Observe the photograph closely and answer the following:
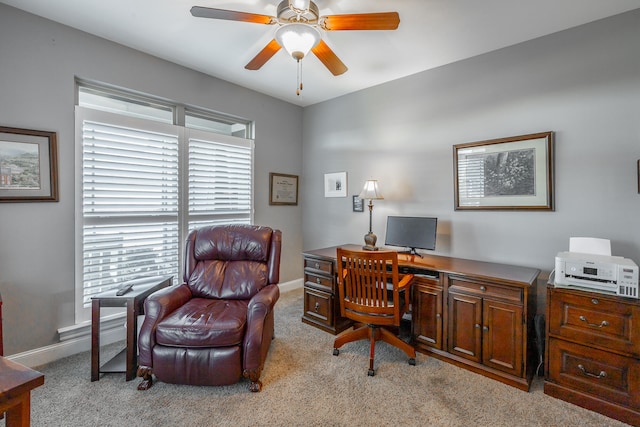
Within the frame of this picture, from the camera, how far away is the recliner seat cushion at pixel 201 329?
77.6 inches

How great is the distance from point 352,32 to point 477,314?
8.35ft

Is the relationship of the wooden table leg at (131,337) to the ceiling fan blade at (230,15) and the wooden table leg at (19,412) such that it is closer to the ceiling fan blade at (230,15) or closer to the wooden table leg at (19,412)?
the wooden table leg at (19,412)

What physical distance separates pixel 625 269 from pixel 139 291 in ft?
10.9

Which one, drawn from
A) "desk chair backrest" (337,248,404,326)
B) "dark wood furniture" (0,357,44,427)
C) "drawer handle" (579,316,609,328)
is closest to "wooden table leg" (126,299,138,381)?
"dark wood furniture" (0,357,44,427)

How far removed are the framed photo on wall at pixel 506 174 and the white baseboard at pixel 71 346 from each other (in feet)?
11.8

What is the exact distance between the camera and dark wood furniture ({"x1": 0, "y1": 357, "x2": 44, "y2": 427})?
947 mm

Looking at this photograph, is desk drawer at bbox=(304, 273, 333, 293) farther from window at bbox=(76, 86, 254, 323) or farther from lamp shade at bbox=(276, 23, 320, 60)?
lamp shade at bbox=(276, 23, 320, 60)

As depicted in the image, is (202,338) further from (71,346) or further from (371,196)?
(371,196)

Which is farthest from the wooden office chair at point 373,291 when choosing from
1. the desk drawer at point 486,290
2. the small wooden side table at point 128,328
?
the small wooden side table at point 128,328

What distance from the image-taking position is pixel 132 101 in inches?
116

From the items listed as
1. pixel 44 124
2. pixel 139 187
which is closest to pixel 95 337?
pixel 139 187

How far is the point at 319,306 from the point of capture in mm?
3074

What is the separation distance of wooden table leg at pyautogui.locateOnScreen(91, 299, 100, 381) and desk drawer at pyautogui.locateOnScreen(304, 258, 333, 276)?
1848 mm

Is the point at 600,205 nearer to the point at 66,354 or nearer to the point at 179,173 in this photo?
the point at 179,173
